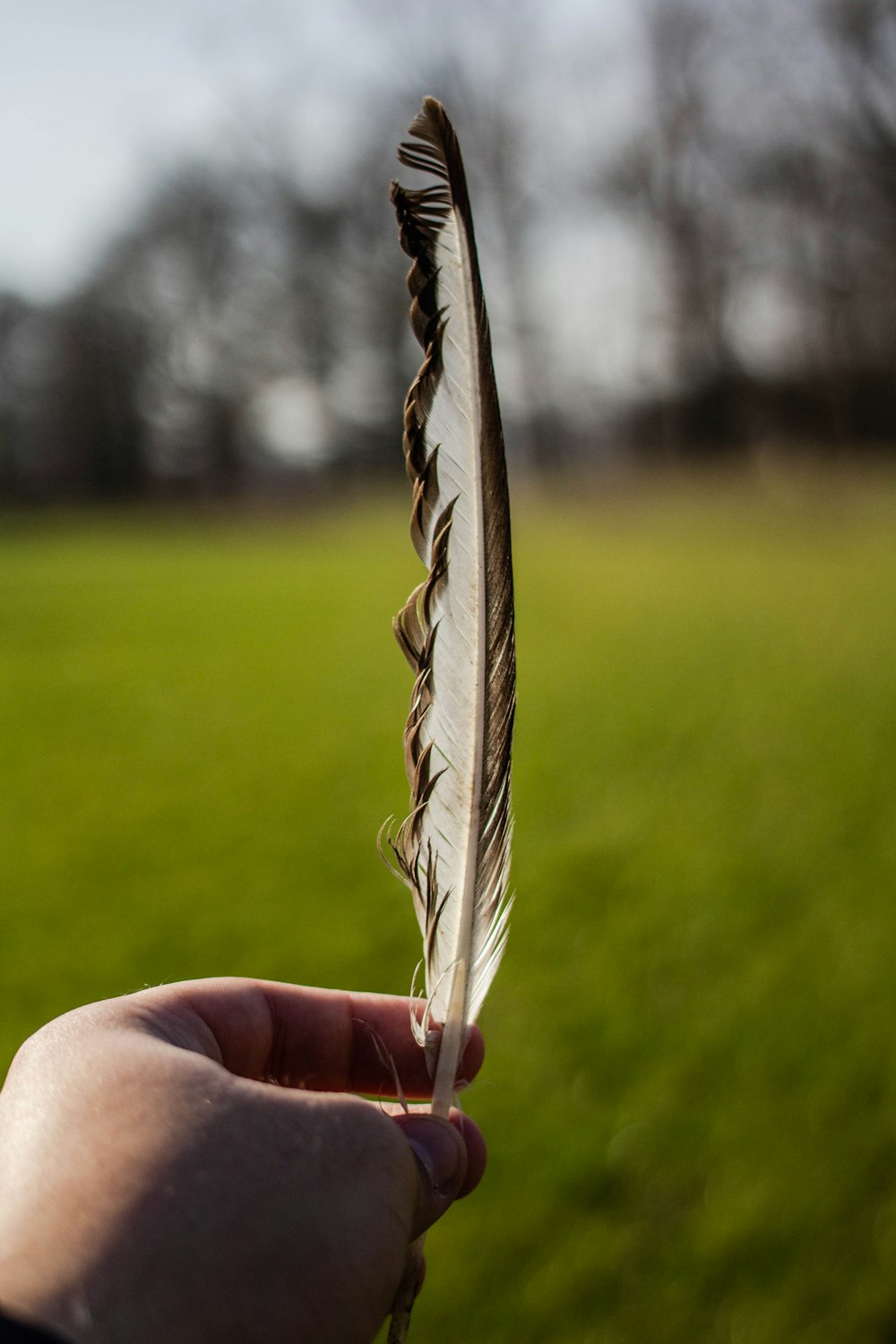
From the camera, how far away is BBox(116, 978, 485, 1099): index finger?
110cm

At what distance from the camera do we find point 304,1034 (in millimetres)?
1257

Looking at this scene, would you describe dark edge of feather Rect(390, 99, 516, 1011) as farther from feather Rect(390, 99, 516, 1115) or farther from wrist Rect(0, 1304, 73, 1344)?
wrist Rect(0, 1304, 73, 1344)

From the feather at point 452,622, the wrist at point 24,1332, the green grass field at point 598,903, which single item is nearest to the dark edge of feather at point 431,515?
the feather at point 452,622

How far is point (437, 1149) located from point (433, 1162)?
14mm

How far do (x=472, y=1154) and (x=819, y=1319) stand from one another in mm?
1014

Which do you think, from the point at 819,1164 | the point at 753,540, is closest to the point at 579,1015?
the point at 819,1164

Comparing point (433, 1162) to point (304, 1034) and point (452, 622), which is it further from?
point (452, 622)

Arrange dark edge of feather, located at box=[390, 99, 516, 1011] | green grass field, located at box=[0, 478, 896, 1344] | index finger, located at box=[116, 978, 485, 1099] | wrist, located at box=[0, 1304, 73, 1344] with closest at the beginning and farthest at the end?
1. wrist, located at box=[0, 1304, 73, 1344]
2. dark edge of feather, located at box=[390, 99, 516, 1011]
3. index finger, located at box=[116, 978, 485, 1099]
4. green grass field, located at box=[0, 478, 896, 1344]

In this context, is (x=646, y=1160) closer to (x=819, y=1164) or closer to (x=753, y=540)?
(x=819, y=1164)

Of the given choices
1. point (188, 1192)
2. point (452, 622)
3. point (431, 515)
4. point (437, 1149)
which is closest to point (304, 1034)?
point (437, 1149)

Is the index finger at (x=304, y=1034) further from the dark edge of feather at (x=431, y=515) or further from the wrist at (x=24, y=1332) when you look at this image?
the wrist at (x=24, y=1332)

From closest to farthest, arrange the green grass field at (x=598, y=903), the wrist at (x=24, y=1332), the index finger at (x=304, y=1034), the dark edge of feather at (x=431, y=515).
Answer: the wrist at (x=24, y=1332) → the dark edge of feather at (x=431, y=515) → the index finger at (x=304, y=1034) → the green grass field at (x=598, y=903)

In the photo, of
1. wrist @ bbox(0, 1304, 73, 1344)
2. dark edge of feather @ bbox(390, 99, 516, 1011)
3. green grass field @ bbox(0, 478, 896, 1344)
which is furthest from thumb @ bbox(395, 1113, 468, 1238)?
green grass field @ bbox(0, 478, 896, 1344)

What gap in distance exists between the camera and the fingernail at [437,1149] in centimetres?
99
